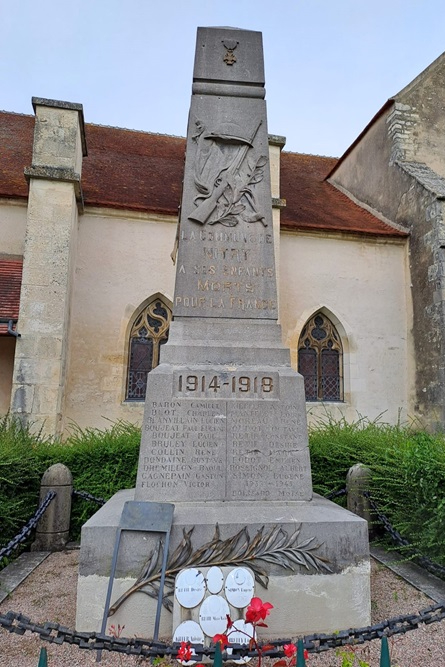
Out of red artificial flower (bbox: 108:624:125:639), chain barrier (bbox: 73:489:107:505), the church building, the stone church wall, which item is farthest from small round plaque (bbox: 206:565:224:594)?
the stone church wall

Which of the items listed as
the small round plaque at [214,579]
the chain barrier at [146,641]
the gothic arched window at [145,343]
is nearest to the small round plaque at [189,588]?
the small round plaque at [214,579]

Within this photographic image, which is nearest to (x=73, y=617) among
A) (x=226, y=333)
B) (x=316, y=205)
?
(x=226, y=333)

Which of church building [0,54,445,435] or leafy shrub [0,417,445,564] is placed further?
church building [0,54,445,435]

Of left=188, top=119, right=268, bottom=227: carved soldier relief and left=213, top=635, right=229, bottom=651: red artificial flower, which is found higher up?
left=188, top=119, right=268, bottom=227: carved soldier relief

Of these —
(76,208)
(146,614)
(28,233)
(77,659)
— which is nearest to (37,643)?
(77,659)

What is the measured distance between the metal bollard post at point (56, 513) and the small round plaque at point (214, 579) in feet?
8.44

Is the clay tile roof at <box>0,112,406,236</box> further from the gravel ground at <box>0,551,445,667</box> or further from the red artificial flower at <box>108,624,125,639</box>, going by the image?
the red artificial flower at <box>108,624,125,639</box>

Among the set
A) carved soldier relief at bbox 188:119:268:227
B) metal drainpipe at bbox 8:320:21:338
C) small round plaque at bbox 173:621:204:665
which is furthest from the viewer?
metal drainpipe at bbox 8:320:21:338

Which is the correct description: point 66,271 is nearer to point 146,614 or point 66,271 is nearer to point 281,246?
point 281,246

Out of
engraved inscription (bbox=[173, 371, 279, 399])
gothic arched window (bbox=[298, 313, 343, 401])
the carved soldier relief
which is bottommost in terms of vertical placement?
engraved inscription (bbox=[173, 371, 279, 399])

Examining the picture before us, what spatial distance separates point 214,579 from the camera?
255 centimetres

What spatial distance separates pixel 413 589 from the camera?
3.37 m

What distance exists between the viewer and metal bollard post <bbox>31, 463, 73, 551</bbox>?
Answer: 14.7 feet

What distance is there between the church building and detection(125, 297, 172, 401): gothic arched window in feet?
0.10
